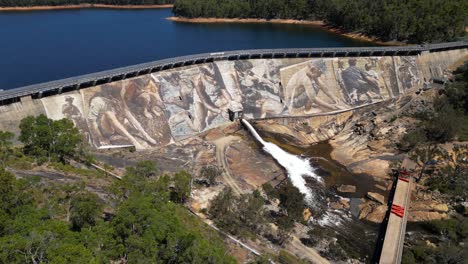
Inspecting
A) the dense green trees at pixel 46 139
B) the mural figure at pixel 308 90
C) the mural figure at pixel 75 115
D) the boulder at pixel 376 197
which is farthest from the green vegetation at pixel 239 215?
the mural figure at pixel 308 90

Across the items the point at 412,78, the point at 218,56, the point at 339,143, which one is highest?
the point at 218,56

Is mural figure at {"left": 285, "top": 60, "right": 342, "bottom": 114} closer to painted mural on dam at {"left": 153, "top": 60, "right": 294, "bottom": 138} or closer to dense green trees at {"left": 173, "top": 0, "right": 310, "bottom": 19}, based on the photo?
painted mural on dam at {"left": 153, "top": 60, "right": 294, "bottom": 138}

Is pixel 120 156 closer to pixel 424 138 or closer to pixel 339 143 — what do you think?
pixel 339 143

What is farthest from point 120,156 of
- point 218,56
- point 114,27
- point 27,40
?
point 114,27

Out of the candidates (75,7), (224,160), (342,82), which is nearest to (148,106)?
(224,160)

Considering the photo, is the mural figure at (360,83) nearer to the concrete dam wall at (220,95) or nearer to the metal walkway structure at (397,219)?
the concrete dam wall at (220,95)

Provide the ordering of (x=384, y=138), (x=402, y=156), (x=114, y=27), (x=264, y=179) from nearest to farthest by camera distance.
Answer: (x=264, y=179), (x=402, y=156), (x=384, y=138), (x=114, y=27)

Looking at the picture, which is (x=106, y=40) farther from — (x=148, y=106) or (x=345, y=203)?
(x=345, y=203)

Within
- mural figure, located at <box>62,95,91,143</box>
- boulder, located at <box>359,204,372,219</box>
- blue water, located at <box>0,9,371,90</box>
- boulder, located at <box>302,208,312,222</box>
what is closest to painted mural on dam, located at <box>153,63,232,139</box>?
mural figure, located at <box>62,95,91,143</box>
